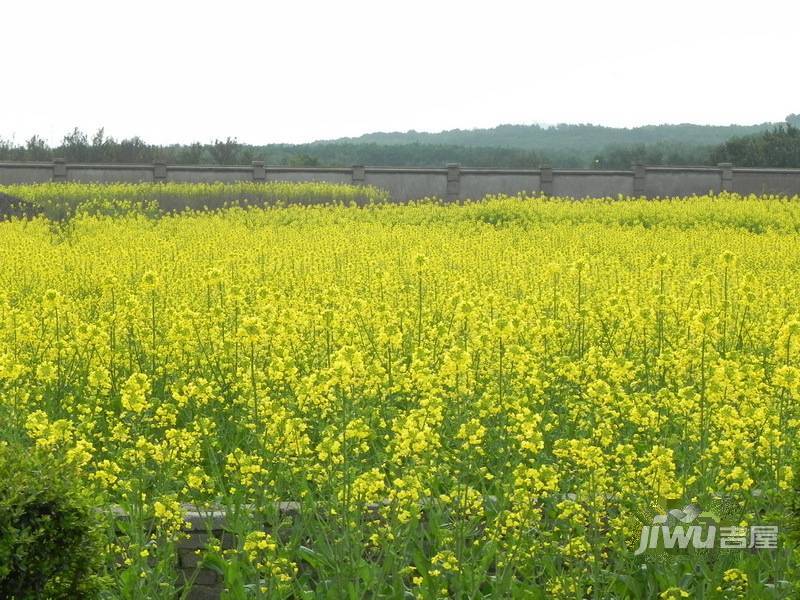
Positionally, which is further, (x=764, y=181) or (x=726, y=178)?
(x=764, y=181)

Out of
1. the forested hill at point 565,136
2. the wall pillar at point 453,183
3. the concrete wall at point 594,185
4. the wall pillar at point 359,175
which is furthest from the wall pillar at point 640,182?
the forested hill at point 565,136

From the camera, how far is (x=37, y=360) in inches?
331

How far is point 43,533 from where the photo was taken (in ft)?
13.0

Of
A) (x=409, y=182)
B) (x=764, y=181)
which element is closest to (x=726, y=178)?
(x=764, y=181)

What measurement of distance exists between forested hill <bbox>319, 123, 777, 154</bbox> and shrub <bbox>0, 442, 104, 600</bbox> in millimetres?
109836

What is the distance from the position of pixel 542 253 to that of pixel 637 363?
8.00 metres

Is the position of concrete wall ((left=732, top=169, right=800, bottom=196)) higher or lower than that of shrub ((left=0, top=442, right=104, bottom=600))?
higher

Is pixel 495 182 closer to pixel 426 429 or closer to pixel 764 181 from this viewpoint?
pixel 764 181

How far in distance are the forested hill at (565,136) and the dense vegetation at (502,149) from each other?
0.11m

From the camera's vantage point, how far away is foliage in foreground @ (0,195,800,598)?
5.29m

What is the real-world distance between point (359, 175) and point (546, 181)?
19.2ft

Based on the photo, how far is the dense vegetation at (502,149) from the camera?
43.6 meters

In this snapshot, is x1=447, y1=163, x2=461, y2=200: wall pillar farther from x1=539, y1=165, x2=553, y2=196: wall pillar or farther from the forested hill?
the forested hill

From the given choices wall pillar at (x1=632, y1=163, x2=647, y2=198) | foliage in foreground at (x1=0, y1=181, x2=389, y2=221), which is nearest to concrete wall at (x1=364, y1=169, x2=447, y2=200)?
foliage in foreground at (x1=0, y1=181, x2=389, y2=221)
